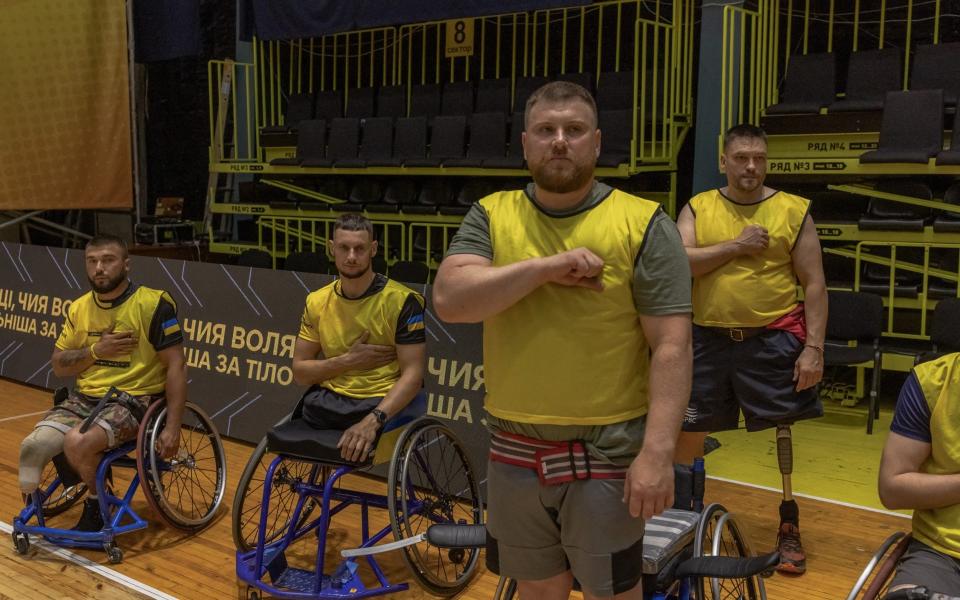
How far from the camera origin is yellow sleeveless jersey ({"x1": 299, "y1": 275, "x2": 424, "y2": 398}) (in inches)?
148

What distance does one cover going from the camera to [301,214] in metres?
9.44

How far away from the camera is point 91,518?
4.11 metres

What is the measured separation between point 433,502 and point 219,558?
971 mm

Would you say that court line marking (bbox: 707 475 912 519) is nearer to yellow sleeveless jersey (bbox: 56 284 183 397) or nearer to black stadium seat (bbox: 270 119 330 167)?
yellow sleeveless jersey (bbox: 56 284 183 397)

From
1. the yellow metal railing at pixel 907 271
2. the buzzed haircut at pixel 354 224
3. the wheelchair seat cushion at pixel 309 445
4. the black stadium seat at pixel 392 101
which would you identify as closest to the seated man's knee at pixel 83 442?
the wheelchair seat cushion at pixel 309 445

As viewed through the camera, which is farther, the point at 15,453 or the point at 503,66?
the point at 503,66

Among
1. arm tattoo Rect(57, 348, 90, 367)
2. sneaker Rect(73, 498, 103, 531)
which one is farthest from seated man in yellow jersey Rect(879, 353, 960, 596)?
arm tattoo Rect(57, 348, 90, 367)

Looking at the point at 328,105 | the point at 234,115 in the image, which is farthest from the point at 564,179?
the point at 234,115

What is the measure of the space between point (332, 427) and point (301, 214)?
6012mm

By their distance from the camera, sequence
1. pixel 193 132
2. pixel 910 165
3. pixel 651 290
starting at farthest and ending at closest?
1. pixel 193 132
2. pixel 910 165
3. pixel 651 290

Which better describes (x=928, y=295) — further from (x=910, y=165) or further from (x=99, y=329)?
(x=99, y=329)

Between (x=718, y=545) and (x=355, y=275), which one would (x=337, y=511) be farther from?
(x=718, y=545)

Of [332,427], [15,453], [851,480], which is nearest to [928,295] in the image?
[851,480]

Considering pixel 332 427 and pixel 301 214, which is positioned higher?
pixel 301 214
